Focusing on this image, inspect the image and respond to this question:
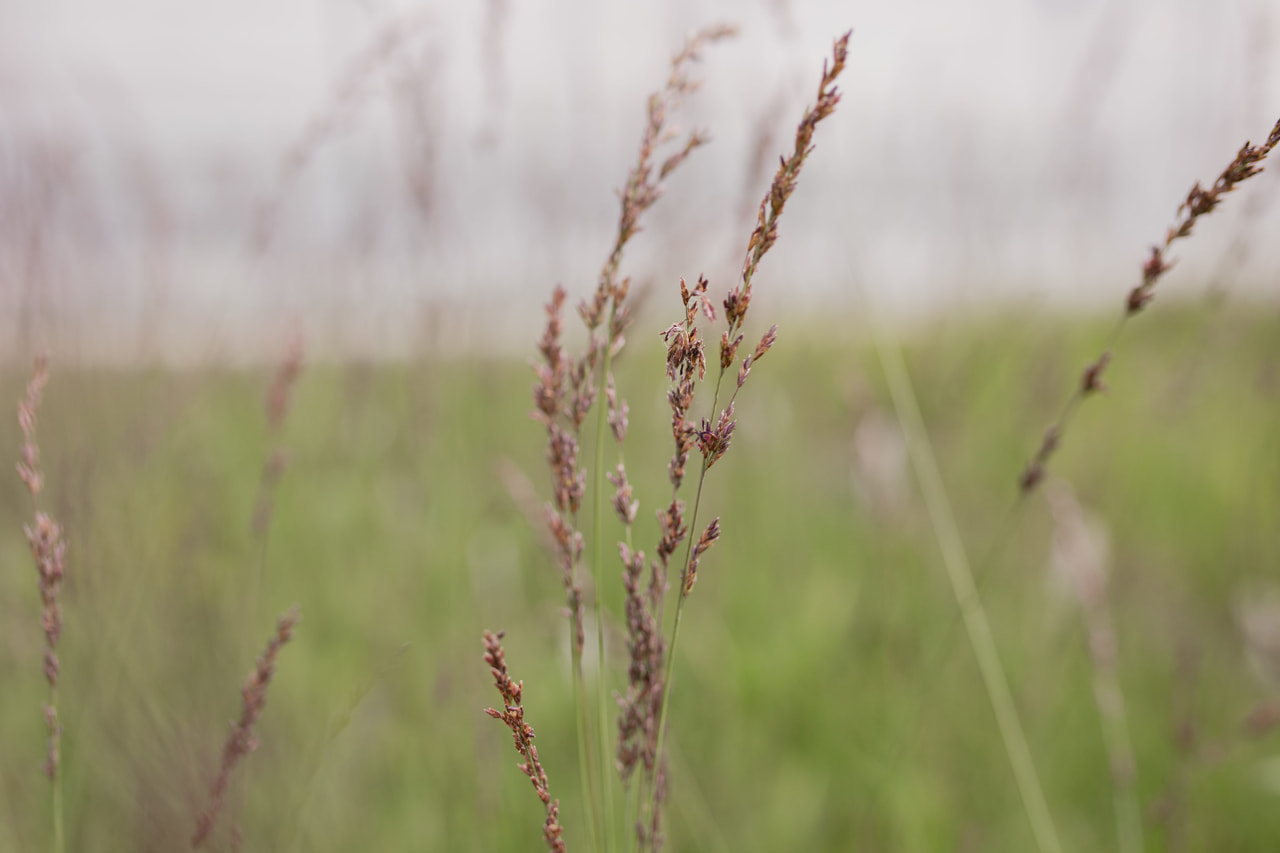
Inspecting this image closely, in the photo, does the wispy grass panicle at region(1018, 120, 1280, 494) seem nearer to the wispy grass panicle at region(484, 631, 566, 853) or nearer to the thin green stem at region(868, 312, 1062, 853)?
the thin green stem at region(868, 312, 1062, 853)

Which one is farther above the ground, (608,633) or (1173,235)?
(1173,235)

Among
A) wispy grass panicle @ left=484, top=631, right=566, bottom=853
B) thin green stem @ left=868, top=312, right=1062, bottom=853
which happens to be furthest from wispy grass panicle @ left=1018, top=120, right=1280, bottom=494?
wispy grass panicle @ left=484, top=631, right=566, bottom=853

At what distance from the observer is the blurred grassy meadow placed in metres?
1.70

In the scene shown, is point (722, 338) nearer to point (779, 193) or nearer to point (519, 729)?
point (779, 193)

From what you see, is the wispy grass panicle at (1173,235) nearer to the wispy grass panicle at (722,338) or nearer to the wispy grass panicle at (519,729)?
the wispy grass panicle at (722,338)

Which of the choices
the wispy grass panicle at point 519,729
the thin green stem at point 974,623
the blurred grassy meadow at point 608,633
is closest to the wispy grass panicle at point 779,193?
the wispy grass panicle at point 519,729

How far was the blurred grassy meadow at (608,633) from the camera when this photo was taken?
1.70m

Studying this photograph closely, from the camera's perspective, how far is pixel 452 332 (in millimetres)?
2787

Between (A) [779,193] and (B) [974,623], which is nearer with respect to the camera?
(A) [779,193]

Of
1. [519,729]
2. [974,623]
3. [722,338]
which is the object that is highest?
[974,623]

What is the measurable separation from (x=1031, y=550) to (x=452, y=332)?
8.29ft

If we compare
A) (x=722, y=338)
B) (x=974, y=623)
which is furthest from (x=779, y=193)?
(x=974, y=623)

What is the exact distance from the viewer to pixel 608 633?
1703 mm

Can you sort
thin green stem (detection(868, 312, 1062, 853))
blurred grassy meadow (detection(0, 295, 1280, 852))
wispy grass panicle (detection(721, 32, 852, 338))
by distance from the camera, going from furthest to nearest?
blurred grassy meadow (detection(0, 295, 1280, 852)) < thin green stem (detection(868, 312, 1062, 853)) < wispy grass panicle (detection(721, 32, 852, 338))
